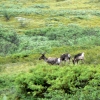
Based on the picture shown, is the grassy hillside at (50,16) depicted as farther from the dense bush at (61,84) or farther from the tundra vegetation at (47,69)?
the dense bush at (61,84)

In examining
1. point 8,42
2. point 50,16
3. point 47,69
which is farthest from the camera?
point 50,16

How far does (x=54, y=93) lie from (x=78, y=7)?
8861 cm

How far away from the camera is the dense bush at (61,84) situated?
13276 mm

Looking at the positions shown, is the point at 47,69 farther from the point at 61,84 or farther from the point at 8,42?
the point at 8,42

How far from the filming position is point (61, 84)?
45.9 feet

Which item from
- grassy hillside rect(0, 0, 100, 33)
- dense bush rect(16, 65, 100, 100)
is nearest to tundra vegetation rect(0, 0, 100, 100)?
dense bush rect(16, 65, 100, 100)

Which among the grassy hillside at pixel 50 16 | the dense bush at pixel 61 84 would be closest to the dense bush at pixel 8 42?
the grassy hillside at pixel 50 16

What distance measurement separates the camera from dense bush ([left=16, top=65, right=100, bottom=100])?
43.6 ft

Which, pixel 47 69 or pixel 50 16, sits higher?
pixel 47 69

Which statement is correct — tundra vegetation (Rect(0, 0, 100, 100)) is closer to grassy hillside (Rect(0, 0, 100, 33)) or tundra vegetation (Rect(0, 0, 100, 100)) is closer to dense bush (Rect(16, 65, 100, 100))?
dense bush (Rect(16, 65, 100, 100))

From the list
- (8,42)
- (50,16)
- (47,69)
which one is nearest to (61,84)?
(47,69)

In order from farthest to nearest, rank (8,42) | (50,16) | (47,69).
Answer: (50,16)
(8,42)
(47,69)

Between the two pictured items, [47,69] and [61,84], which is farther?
[47,69]

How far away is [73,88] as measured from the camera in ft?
45.1
